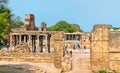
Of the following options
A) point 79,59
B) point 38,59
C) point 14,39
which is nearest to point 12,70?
point 79,59

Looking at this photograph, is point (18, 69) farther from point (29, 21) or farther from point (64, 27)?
point (64, 27)

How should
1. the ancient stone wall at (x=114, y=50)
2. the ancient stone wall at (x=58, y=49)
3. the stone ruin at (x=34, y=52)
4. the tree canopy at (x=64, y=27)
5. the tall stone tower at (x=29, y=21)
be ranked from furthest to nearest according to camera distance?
the tree canopy at (x=64, y=27), the tall stone tower at (x=29, y=21), the stone ruin at (x=34, y=52), the ancient stone wall at (x=58, y=49), the ancient stone wall at (x=114, y=50)

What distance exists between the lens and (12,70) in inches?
1103

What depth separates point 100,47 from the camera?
91.1ft

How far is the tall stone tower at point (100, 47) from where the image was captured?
90.5 ft

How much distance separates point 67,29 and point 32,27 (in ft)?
119

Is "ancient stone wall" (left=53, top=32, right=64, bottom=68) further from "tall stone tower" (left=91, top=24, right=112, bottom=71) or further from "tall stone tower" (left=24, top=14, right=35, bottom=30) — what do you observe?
"tall stone tower" (left=24, top=14, right=35, bottom=30)

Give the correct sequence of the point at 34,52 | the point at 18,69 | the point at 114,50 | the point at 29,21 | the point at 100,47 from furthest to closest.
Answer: the point at 29,21, the point at 34,52, the point at 18,69, the point at 100,47, the point at 114,50

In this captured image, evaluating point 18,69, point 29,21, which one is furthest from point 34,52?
point 29,21

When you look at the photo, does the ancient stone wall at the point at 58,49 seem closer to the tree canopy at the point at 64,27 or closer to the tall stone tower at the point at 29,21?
the tall stone tower at the point at 29,21

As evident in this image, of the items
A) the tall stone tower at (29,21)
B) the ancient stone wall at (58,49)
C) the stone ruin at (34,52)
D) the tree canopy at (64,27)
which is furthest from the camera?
the tree canopy at (64,27)

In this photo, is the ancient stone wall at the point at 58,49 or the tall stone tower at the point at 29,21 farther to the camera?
the tall stone tower at the point at 29,21

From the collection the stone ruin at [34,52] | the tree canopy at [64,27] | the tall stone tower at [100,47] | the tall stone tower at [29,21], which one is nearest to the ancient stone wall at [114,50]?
the tall stone tower at [100,47]

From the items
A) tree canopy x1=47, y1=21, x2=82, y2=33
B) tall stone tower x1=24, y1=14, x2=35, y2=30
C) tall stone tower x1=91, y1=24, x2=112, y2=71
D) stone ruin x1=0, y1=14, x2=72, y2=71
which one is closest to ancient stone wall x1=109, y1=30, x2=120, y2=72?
tall stone tower x1=91, y1=24, x2=112, y2=71
